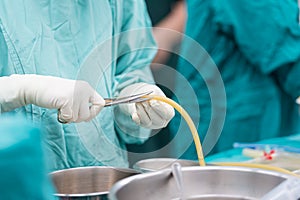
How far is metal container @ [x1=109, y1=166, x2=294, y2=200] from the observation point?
31.2 inches

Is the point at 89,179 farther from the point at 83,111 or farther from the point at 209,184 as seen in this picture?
the point at 209,184

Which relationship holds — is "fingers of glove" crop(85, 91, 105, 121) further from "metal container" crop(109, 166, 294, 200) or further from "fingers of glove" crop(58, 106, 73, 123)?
"metal container" crop(109, 166, 294, 200)

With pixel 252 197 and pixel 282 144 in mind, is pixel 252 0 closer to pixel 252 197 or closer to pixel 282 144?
pixel 282 144

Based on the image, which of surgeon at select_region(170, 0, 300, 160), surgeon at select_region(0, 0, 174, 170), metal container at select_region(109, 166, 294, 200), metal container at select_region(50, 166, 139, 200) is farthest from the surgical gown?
surgeon at select_region(170, 0, 300, 160)

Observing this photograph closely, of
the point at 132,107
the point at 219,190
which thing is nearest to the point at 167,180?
the point at 219,190

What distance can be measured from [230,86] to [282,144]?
0.38 m

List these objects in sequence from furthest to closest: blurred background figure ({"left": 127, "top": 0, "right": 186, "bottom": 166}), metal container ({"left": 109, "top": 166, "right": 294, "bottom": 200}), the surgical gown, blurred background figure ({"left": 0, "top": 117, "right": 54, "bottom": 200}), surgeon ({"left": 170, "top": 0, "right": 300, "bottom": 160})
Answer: surgeon ({"left": 170, "top": 0, "right": 300, "bottom": 160}) < blurred background figure ({"left": 127, "top": 0, "right": 186, "bottom": 166}) < the surgical gown < metal container ({"left": 109, "top": 166, "right": 294, "bottom": 200}) < blurred background figure ({"left": 0, "top": 117, "right": 54, "bottom": 200})

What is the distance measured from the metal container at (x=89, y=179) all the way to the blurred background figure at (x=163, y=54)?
0.54ft

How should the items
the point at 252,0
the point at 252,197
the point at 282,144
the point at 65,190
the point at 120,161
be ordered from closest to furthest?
the point at 252,197 < the point at 65,190 < the point at 120,161 < the point at 282,144 < the point at 252,0

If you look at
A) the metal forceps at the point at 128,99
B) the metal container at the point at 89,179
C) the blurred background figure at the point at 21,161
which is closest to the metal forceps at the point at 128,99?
the metal forceps at the point at 128,99

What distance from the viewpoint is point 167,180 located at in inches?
31.9

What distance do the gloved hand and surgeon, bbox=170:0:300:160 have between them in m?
0.72

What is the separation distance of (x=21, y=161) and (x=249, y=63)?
1.73m

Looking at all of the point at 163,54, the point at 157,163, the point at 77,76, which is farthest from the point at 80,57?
the point at 163,54
